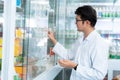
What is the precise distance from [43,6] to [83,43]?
1.63 feet

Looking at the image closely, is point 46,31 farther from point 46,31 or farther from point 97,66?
point 97,66

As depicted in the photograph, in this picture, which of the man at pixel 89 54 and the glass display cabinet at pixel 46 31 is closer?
the glass display cabinet at pixel 46 31

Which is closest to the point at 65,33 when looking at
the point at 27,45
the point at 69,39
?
the point at 69,39

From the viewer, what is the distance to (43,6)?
89.6 inches

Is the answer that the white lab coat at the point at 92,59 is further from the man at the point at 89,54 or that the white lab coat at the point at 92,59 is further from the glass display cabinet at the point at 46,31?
the glass display cabinet at the point at 46,31

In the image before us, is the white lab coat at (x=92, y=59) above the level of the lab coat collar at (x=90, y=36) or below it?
below

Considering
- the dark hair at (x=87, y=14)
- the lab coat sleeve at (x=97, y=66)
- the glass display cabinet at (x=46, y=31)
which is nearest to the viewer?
the glass display cabinet at (x=46, y=31)

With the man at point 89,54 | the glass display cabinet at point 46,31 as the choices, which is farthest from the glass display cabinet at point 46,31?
the man at point 89,54

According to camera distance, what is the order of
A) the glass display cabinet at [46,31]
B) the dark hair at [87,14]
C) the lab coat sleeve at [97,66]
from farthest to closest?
the dark hair at [87,14]
the lab coat sleeve at [97,66]
the glass display cabinet at [46,31]

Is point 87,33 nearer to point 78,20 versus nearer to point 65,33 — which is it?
point 78,20

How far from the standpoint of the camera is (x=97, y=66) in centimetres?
188

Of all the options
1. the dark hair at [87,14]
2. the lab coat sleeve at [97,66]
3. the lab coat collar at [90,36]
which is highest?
the dark hair at [87,14]

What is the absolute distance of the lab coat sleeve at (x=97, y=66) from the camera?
1880 mm

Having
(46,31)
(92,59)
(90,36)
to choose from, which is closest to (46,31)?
(46,31)
